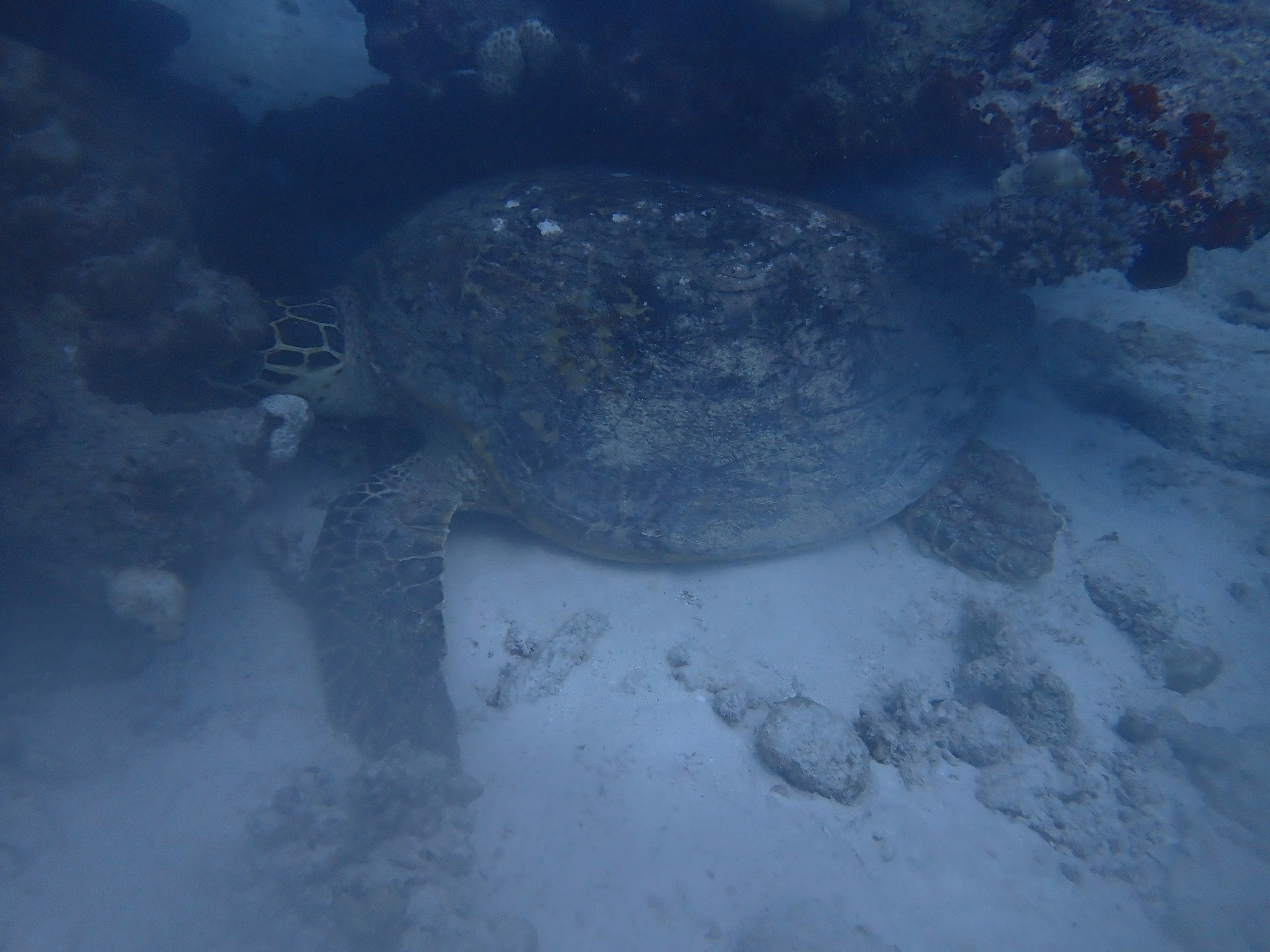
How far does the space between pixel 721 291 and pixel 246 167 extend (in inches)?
166

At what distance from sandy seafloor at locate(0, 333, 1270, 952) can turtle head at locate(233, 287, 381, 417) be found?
772 mm

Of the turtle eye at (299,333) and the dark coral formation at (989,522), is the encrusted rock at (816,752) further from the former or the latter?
the turtle eye at (299,333)

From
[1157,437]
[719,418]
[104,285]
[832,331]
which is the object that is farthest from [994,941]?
[104,285]

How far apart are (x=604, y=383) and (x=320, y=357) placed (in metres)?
2.08

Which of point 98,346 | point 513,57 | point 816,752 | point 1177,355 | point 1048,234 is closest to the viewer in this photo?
point 98,346

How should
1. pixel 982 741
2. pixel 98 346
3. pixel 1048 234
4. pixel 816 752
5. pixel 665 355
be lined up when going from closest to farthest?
pixel 98 346, pixel 816 752, pixel 982 741, pixel 665 355, pixel 1048 234

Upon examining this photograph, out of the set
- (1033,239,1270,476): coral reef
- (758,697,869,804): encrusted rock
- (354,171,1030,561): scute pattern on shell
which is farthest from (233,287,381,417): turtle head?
(1033,239,1270,476): coral reef

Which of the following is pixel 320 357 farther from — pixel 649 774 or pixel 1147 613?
pixel 1147 613

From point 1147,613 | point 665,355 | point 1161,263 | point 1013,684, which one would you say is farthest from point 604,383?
point 1147,613

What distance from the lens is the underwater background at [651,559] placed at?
9.34ft

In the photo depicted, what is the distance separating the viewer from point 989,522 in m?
4.28

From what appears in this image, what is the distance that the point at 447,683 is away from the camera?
3490mm

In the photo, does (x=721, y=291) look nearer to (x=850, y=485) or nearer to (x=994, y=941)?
(x=850, y=485)

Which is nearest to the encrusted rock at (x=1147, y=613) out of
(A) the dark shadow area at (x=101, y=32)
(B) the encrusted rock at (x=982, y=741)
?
(B) the encrusted rock at (x=982, y=741)
